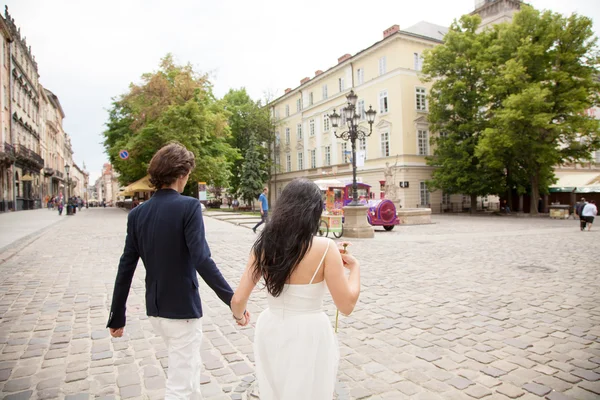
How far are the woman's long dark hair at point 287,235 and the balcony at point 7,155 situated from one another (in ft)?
120

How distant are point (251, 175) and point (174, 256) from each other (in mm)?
41679

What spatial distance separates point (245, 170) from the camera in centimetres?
4319

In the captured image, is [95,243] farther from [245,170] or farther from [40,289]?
[245,170]

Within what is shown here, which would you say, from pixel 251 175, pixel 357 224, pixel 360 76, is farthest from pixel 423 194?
pixel 357 224

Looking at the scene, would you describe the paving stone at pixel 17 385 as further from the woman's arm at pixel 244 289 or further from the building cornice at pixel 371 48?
the building cornice at pixel 371 48

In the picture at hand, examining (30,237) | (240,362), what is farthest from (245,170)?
(240,362)

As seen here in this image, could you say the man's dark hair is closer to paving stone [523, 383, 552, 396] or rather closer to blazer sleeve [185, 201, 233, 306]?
blazer sleeve [185, 201, 233, 306]

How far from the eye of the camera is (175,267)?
7.27ft

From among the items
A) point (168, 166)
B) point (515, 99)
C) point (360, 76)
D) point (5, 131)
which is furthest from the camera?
point (360, 76)

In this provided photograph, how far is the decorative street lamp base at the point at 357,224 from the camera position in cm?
1445

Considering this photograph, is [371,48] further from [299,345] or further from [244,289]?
[299,345]

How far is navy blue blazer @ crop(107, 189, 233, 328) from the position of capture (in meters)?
2.18

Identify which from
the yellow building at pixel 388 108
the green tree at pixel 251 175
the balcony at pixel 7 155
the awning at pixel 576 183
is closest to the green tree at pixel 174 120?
the balcony at pixel 7 155

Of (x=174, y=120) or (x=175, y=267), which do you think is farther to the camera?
(x=174, y=120)
